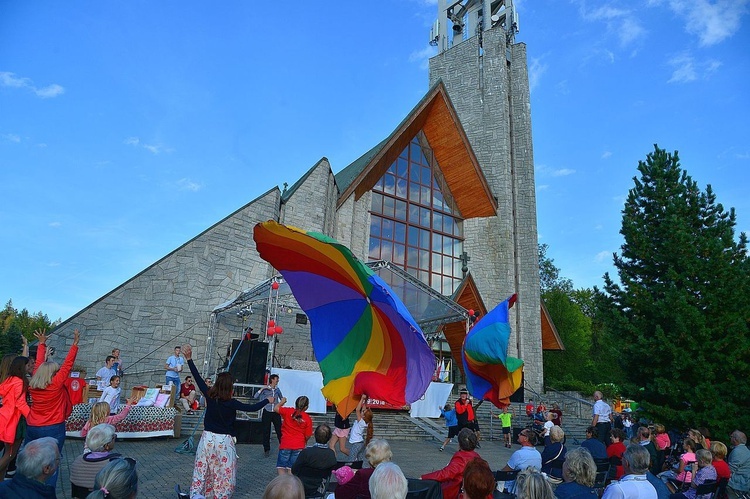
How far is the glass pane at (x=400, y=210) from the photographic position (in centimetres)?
2292

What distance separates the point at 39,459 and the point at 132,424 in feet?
25.0

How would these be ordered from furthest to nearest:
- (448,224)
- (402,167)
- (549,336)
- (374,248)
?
(549,336)
(448,224)
(402,167)
(374,248)

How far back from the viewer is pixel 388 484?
2867 millimetres

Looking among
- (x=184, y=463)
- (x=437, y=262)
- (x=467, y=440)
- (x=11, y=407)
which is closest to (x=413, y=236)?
(x=437, y=262)

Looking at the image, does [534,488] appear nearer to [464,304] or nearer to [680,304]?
Answer: [680,304]

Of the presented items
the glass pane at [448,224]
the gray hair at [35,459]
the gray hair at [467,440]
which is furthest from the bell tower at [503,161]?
the gray hair at [35,459]

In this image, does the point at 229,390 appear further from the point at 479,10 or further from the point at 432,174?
the point at 479,10

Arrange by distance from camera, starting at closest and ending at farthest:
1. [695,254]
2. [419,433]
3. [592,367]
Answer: [695,254]
[419,433]
[592,367]

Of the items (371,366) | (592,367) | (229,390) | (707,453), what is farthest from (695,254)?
(592,367)

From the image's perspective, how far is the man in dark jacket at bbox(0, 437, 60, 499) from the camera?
8.89 feet

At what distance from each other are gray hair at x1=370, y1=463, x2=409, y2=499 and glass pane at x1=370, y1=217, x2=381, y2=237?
1907cm

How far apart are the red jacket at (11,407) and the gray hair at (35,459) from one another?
2.03 m

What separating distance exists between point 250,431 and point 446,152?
18.2 meters

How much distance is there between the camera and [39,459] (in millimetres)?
2846
